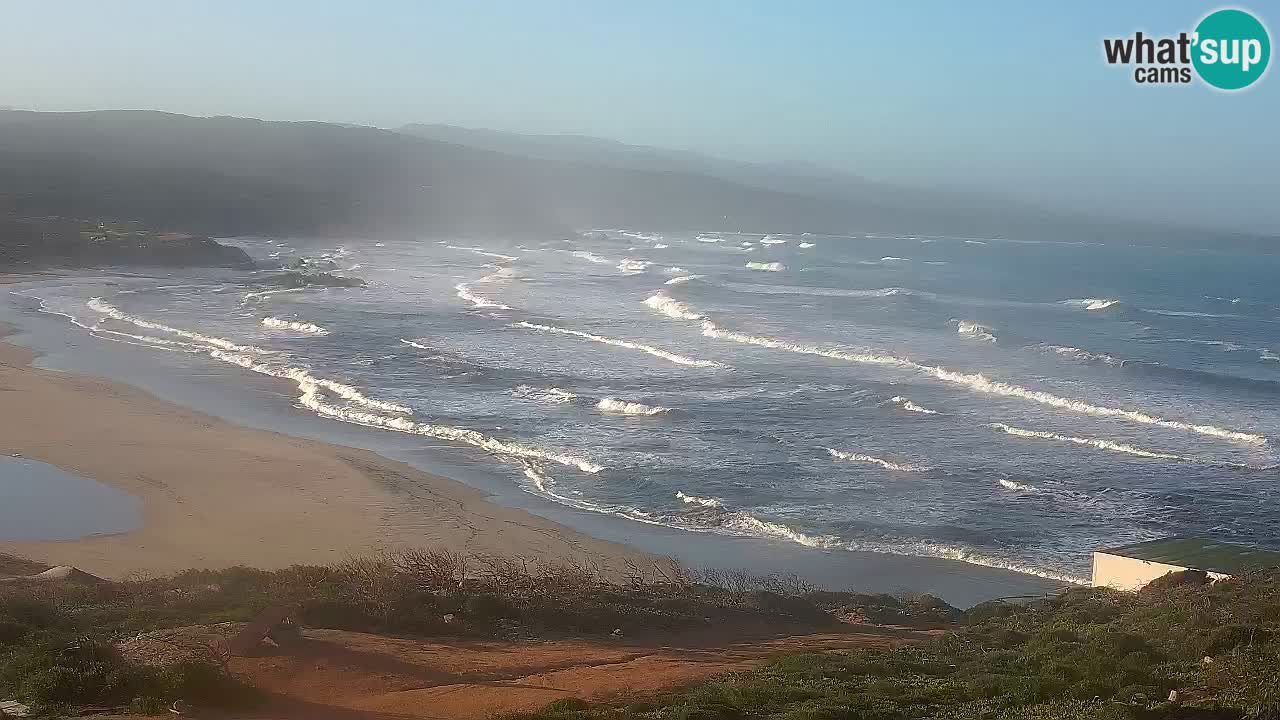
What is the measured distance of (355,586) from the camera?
530 inches

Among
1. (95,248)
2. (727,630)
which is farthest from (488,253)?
(727,630)

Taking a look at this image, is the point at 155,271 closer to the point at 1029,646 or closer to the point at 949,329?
the point at 949,329

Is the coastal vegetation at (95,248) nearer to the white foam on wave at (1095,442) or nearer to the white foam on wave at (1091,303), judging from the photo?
the white foam on wave at (1091,303)

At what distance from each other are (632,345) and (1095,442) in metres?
16.5

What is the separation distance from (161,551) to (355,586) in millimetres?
5494

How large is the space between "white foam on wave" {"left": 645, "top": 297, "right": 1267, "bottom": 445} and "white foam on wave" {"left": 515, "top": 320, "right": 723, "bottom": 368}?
4032mm

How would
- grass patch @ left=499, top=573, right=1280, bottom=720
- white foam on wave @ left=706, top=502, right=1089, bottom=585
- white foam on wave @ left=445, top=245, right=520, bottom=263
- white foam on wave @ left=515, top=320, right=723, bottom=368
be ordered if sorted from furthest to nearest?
white foam on wave @ left=445, top=245, right=520, bottom=263
white foam on wave @ left=515, top=320, right=723, bottom=368
white foam on wave @ left=706, top=502, right=1089, bottom=585
grass patch @ left=499, top=573, right=1280, bottom=720

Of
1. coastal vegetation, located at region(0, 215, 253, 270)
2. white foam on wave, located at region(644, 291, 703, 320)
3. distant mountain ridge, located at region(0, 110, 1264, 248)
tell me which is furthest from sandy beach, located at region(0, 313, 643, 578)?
distant mountain ridge, located at region(0, 110, 1264, 248)

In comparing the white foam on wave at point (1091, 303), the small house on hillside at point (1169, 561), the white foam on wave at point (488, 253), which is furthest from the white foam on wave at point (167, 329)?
the white foam on wave at point (1091, 303)

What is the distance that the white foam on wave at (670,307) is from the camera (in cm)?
4709

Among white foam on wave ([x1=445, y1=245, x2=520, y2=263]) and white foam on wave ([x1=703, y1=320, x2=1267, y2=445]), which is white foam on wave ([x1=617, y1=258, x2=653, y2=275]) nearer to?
white foam on wave ([x1=445, y1=245, x2=520, y2=263])

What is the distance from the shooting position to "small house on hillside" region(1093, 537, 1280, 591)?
54.2 feet

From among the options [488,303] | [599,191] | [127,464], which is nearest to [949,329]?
[488,303]

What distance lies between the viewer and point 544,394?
1179 inches
